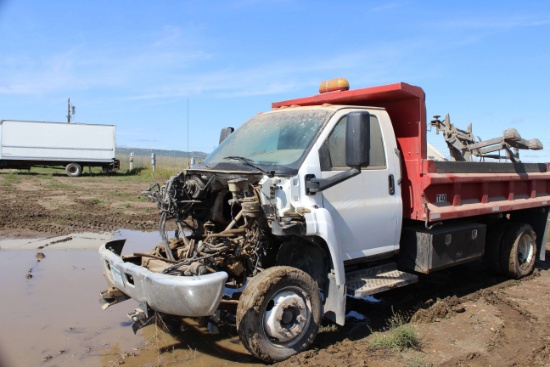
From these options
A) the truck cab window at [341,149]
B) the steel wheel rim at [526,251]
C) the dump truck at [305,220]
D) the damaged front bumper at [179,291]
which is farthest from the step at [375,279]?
the steel wheel rim at [526,251]

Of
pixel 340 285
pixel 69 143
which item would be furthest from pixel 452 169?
pixel 69 143

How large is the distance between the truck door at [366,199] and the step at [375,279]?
0.78ft

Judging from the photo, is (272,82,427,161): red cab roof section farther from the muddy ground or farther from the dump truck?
the muddy ground

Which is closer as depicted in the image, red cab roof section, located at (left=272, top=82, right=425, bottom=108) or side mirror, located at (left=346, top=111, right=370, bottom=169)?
side mirror, located at (left=346, top=111, right=370, bottom=169)

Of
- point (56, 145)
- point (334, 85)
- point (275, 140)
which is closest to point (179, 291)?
point (275, 140)

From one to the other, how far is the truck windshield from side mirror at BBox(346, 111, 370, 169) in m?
0.47

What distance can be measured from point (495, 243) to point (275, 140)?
4305 mm

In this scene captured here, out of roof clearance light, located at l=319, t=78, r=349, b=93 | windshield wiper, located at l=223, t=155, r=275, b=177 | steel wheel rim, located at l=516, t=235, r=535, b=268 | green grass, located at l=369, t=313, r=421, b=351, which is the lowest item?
green grass, located at l=369, t=313, r=421, b=351

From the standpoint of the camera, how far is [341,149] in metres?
5.01

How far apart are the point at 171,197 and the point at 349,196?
185 centimetres

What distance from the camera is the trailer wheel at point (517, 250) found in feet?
24.2

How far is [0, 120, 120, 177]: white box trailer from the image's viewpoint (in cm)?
2772

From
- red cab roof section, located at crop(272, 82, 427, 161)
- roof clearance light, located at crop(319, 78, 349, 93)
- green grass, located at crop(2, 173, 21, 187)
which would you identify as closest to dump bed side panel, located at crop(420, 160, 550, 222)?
red cab roof section, located at crop(272, 82, 427, 161)

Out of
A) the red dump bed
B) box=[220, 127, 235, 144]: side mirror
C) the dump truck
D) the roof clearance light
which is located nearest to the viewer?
the dump truck
